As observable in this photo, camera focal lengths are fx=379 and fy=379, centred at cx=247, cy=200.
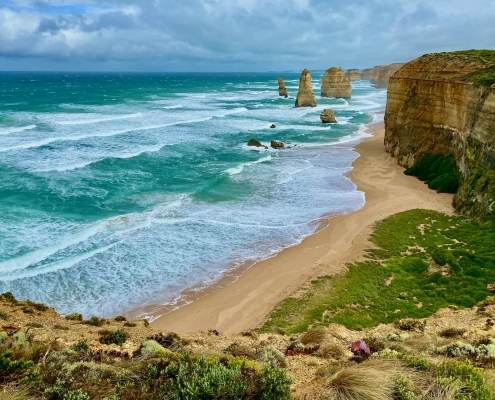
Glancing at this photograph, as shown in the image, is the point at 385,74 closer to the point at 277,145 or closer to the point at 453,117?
the point at 277,145

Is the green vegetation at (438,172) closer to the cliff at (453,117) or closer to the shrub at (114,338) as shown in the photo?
the cliff at (453,117)

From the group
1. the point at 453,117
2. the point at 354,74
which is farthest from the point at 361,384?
the point at 354,74

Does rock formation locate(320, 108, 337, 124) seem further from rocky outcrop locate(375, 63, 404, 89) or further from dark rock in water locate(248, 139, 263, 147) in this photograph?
rocky outcrop locate(375, 63, 404, 89)

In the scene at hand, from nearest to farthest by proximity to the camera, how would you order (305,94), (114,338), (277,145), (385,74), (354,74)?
(114,338) < (277,145) < (305,94) < (385,74) < (354,74)

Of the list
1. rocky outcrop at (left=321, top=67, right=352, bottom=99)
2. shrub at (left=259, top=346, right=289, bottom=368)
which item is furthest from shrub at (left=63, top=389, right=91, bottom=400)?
rocky outcrop at (left=321, top=67, right=352, bottom=99)

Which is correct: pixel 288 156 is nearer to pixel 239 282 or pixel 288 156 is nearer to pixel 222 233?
pixel 222 233

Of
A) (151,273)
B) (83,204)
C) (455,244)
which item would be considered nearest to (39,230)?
(83,204)
